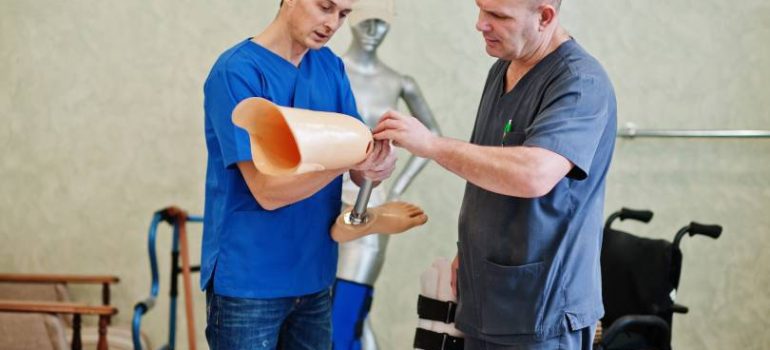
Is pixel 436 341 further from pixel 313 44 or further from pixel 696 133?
pixel 696 133

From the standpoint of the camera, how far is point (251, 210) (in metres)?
A: 1.58

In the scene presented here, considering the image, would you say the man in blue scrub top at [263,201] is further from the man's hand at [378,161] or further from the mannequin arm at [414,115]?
the mannequin arm at [414,115]

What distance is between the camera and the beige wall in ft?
11.3

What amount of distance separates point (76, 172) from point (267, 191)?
95.5 inches

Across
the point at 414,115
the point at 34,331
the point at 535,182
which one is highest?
the point at 414,115

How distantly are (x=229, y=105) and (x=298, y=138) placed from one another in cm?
26

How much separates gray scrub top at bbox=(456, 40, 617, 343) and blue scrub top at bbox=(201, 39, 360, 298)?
33 cm

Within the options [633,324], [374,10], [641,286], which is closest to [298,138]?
[374,10]

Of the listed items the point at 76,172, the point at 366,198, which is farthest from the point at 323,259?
the point at 76,172

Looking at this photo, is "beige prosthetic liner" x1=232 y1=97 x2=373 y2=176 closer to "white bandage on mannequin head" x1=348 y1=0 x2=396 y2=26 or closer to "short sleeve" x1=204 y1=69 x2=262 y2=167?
"short sleeve" x1=204 y1=69 x2=262 y2=167

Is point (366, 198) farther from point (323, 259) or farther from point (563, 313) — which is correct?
point (563, 313)

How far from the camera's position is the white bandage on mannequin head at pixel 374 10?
2523mm

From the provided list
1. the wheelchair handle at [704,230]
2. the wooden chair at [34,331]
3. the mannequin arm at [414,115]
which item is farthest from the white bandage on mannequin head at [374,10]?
the wooden chair at [34,331]

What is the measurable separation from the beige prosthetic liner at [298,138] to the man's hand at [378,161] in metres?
0.04
